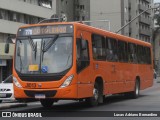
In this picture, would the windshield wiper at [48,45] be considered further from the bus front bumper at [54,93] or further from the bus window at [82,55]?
the bus front bumper at [54,93]

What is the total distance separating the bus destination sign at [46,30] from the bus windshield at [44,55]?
0.79 ft

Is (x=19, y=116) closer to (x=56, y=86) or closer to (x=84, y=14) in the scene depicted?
(x=56, y=86)

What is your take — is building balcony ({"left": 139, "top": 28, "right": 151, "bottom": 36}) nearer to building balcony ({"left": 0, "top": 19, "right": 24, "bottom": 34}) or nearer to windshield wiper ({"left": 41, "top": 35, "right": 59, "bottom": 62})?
building balcony ({"left": 0, "top": 19, "right": 24, "bottom": 34})

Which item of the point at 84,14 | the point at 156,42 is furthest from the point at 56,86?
the point at 156,42

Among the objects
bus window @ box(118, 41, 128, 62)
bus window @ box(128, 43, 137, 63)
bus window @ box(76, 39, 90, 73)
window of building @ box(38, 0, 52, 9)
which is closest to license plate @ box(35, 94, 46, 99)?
bus window @ box(76, 39, 90, 73)

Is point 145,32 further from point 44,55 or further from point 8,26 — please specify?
point 44,55

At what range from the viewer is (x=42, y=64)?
16031mm

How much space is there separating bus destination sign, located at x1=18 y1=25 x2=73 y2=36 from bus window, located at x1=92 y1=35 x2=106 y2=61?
1827 millimetres

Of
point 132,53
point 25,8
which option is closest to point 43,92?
point 132,53

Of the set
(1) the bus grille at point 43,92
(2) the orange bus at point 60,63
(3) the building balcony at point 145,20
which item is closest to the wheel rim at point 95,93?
(2) the orange bus at point 60,63

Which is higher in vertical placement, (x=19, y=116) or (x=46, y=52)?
(x=46, y=52)

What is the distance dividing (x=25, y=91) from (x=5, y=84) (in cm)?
593

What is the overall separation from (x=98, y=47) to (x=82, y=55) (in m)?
1.89

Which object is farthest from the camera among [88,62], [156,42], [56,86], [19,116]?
[156,42]
